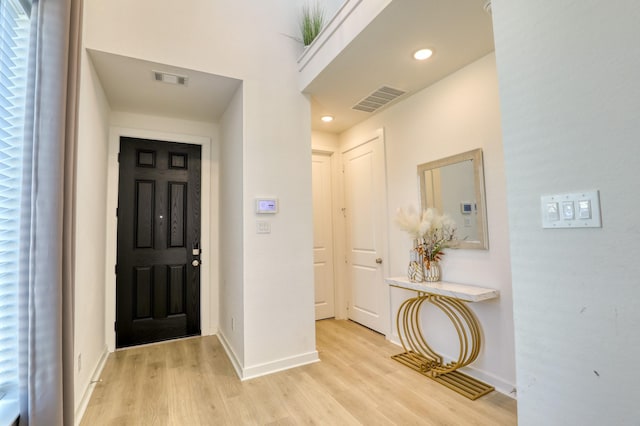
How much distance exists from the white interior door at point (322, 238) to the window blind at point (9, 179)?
10.1 feet

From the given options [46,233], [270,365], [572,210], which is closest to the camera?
[572,210]

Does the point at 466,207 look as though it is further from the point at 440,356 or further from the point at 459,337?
the point at 440,356

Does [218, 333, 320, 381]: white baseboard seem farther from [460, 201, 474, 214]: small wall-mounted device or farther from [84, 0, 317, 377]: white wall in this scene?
[460, 201, 474, 214]: small wall-mounted device

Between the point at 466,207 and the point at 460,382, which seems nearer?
the point at 460,382

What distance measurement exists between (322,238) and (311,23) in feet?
8.25

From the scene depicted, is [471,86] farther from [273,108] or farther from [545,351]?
[545,351]

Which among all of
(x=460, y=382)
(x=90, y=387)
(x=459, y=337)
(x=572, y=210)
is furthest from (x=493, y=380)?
(x=90, y=387)

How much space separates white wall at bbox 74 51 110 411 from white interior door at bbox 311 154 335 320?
2368 mm

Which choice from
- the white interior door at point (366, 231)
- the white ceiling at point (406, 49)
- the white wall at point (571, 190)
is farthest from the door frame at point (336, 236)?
the white wall at point (571, 190)

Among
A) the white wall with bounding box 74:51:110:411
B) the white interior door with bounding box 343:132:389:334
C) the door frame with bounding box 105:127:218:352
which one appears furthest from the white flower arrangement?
the white wall with bounding box 74:51:110:411

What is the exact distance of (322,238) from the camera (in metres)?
4.16

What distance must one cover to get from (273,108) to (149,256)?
2.16 metres

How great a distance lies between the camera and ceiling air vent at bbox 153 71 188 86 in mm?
2611

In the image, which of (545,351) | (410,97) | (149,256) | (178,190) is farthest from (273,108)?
(545,351)
